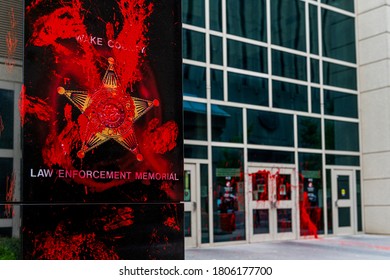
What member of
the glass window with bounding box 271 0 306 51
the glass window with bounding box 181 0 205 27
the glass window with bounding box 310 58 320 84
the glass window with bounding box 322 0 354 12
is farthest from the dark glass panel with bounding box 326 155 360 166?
the glass window with bounding box 181 0 205 27

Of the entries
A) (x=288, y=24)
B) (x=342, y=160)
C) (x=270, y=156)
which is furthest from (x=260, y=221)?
(x=288, y=24)

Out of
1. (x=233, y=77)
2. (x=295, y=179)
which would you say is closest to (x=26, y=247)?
(x=233, y=77)

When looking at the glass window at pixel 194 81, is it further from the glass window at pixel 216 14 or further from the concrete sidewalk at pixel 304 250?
the concrete sidewalk at pixel 304 250

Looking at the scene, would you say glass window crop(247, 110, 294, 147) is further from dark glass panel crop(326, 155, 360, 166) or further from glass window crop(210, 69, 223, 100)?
dark glass panel crop(326, 155, 360, 166)

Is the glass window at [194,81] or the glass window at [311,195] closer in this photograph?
the glass window at [194,81]

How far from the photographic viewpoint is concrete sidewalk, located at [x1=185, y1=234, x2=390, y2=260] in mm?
11812

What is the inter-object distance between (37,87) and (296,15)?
28.8ft

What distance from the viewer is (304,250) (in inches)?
511

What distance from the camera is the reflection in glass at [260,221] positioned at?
46.8 feet

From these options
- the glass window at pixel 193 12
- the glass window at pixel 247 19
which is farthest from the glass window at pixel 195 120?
the glass window at pixel 247 19

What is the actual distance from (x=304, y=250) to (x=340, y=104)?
5.24m

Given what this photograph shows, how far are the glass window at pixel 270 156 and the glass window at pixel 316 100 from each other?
1590 millimetres

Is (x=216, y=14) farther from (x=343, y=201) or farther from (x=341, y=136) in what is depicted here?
(x=343, y=201)
